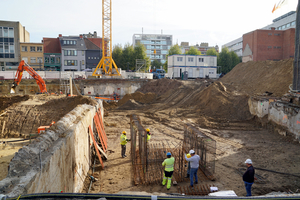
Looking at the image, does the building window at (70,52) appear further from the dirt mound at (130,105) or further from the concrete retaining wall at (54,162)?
the concrete retaining wall at (54,162)

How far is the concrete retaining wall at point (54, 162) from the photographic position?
14.6 ft

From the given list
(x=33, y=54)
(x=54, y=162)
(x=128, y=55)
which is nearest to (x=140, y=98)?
(x=54, y=162)

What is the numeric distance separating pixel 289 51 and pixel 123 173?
47.7 m

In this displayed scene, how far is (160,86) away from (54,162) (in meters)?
29.3

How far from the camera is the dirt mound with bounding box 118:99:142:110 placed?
26625 millimetres

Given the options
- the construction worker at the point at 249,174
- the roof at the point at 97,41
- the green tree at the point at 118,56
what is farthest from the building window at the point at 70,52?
the construction worker at the point at 249,174

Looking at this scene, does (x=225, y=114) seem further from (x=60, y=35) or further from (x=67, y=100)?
(x=60, y=35)

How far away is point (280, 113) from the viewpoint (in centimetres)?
1584

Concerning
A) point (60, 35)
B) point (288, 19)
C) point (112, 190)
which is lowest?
point (112, 190)

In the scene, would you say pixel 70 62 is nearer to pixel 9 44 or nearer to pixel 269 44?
pixel 9 44

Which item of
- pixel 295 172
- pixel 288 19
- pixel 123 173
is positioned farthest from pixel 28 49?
pixel 288 19

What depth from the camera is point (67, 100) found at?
781 inches

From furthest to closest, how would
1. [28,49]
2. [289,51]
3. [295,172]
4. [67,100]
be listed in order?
[28,49]
[289,51]
[67,100]
[295,172]

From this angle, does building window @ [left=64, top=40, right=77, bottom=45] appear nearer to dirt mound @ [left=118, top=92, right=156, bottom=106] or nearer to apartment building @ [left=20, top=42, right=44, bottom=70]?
apartment building @ [left=20, top=42, right=44, bottom=70]
